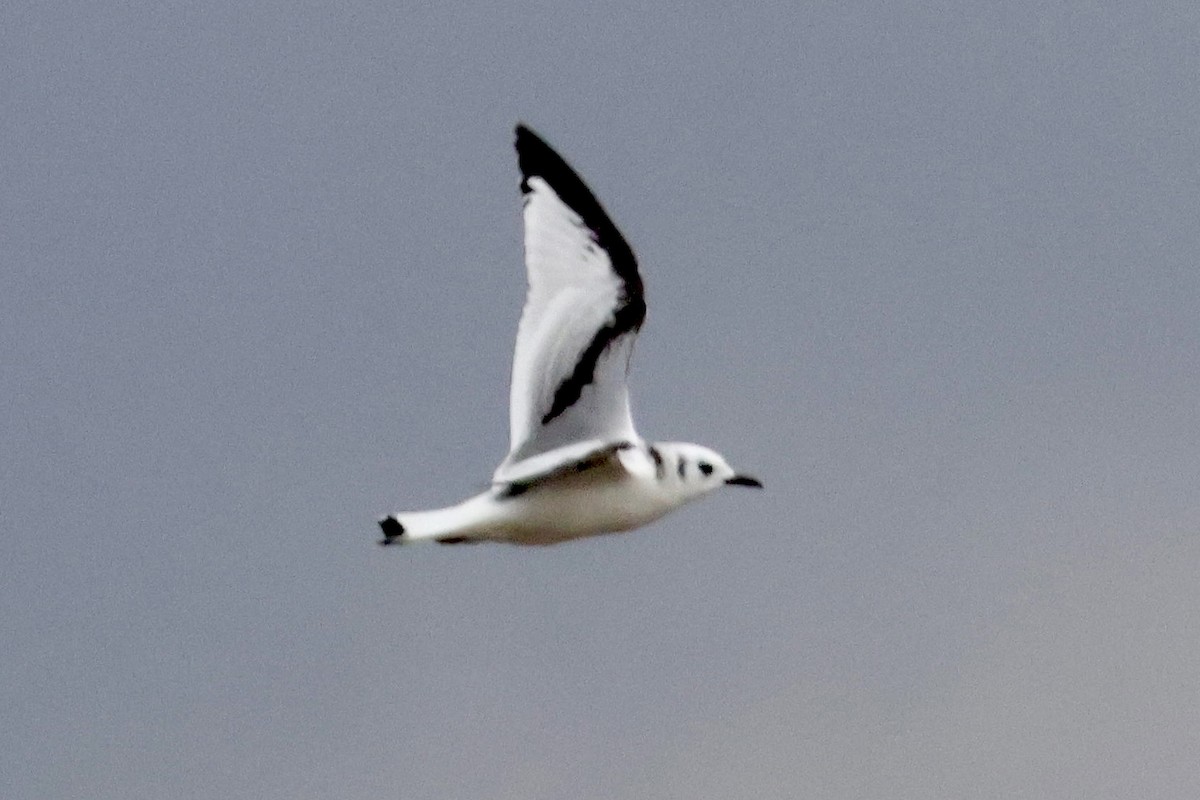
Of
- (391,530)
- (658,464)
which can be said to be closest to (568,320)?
(658,464)

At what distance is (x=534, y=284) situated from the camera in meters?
14.4

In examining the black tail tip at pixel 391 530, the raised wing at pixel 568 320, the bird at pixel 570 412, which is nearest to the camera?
the black tail tip at pixel 391 530

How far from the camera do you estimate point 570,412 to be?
13.8 metres

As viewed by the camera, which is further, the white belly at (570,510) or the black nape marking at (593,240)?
the black nape marking at (593,240)

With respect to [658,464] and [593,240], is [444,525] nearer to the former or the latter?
[658,464]

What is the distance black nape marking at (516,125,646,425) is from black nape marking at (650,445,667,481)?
0.60 m

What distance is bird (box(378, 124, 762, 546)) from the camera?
1294 cm

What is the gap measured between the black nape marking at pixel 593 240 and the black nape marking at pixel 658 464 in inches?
23.8

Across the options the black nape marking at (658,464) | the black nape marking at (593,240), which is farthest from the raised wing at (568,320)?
the black nape marking at (658,464)

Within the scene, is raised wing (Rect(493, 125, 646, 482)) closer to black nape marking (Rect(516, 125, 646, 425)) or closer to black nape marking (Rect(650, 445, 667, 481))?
black nape marking (Rect(516, 125, 646, 425))

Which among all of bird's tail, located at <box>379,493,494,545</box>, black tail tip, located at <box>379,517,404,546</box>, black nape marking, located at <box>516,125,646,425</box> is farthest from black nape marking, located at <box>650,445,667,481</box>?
black tail tip, located at <box>379,517,404,546</box>

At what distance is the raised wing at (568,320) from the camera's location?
13.7m

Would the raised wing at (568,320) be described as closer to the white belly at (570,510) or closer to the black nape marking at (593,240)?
the black nape marking at (593,240)

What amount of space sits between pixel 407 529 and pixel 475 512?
1.76ft
